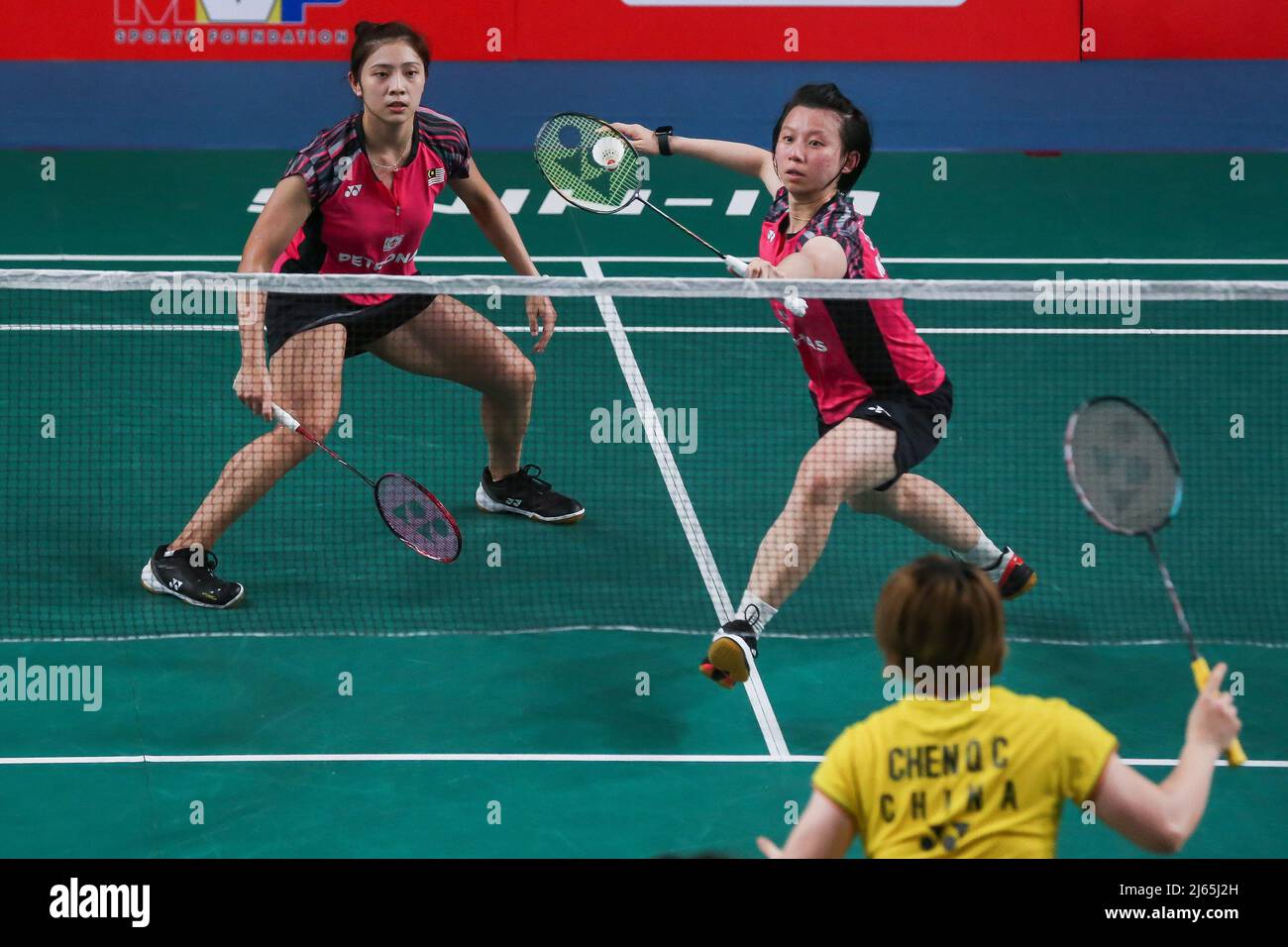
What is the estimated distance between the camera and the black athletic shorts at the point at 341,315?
6.75 m

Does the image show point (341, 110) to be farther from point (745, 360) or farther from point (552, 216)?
point (745, 360)

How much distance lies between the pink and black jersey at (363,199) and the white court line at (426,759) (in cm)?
192

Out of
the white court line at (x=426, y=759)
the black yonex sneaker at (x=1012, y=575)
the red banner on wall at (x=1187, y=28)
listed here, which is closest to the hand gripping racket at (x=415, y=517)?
the white court line at (x=426, y=759)

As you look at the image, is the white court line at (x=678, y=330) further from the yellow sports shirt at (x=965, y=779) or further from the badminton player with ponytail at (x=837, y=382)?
the yellow sports shirt at (x=965, y=779)

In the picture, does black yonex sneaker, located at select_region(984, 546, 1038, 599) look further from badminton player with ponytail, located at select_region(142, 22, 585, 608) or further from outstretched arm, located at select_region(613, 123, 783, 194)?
badminton player with ponytail, located at select_region(142, 22, 585, 608)

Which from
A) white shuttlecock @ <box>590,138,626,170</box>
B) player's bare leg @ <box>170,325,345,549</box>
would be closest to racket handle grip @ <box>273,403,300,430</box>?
player's bare leg @ <box>170,325,345,549</box>

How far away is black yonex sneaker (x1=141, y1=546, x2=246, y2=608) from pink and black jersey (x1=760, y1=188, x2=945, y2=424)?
2.24 m

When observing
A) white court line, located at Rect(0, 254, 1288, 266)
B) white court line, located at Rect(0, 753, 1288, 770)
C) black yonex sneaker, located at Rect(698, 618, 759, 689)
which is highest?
white court line, located at Rect(0, 254, 1288, 266)

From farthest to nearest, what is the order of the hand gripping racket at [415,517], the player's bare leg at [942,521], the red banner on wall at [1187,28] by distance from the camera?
the red banner on wall at [1187,28] < the hand gripping racket at [415,517] < the player's bare leg at [942,521]

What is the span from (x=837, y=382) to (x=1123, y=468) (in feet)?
6.94

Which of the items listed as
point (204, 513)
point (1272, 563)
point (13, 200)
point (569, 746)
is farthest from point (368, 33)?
point (13, 200)

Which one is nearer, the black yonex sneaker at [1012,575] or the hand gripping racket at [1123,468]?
the hand gripping racket at [1123,468]

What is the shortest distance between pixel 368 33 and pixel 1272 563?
153 inches

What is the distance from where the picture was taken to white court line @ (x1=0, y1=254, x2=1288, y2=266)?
10195 mm
